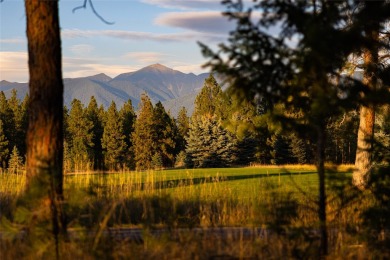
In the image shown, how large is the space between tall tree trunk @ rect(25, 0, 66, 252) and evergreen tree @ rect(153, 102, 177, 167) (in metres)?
65.2

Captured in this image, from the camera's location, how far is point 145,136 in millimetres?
72562

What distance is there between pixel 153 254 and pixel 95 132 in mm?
76698

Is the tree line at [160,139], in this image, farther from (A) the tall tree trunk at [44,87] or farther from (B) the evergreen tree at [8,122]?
(A) the tall tree trunk at [44,87]

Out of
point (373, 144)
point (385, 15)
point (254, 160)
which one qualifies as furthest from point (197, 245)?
point (254, 160)

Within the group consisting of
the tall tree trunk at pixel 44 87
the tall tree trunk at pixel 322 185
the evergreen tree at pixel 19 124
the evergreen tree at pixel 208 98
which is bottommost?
the tall tree trunk at pixel 322 185

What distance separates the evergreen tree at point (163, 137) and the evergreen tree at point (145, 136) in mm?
821

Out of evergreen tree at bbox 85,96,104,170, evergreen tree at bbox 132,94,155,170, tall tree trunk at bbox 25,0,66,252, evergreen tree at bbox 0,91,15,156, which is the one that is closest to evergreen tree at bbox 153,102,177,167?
evergreen tree at bbox 132,94,155,170

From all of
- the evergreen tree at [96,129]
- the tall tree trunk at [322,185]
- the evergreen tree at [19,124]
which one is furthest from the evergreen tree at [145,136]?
the tall tree trunk at [322,185]

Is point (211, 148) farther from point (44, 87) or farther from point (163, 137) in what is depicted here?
point (44, 87)

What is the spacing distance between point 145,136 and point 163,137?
324cm

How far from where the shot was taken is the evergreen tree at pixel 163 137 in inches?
2881

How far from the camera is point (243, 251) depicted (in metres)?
6.34

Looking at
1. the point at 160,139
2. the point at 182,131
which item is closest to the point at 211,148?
the point at 160,139

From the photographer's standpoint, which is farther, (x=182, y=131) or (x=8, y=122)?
(x=182, y=131)
